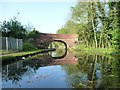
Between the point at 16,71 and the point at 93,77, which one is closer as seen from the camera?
the point at 93,77

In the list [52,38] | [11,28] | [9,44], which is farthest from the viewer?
[52,38]

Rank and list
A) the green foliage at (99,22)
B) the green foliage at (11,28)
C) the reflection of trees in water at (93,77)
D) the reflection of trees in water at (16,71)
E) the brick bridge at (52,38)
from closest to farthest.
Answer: the reflection of trees in water at (93,77)
the reflection of trees in water at (16,71)
the green foliage at (11,28)
the green foliage at (99,22)
the brick bridge at (52,38)

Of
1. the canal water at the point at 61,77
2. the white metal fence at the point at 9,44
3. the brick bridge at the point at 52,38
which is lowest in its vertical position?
the canal water at the point at 61,77

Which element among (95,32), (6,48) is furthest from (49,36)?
(6,48)

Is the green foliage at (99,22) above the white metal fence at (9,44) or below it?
above

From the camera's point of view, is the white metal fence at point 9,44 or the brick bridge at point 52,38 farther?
the brick bridge at point 52,38

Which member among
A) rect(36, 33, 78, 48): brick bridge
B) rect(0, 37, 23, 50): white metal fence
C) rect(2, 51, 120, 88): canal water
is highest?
rect(36, 33, 78, 48): brick bridge

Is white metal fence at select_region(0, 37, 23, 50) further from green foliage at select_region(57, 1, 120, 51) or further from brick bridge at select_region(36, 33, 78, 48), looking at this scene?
brick bridge at select_region(36, 33, 78, 48)

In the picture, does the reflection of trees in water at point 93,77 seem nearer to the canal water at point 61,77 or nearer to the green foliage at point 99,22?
the canal water at point 61,77

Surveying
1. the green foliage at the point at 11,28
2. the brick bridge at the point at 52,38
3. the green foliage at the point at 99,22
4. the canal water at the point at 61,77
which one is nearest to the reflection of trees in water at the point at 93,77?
the canal water at the point at 61,77

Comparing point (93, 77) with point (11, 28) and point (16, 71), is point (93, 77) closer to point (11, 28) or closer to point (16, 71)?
point (16, 71)

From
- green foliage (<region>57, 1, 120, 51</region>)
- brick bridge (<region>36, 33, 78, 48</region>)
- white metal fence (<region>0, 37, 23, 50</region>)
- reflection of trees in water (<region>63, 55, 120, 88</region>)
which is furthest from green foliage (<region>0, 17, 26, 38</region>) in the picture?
brick bridge (<region>36, 33, 78, 48</region>)

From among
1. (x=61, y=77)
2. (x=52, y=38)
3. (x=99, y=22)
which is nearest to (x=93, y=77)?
(x=61, y=77)

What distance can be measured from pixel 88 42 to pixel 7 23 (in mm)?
23510
